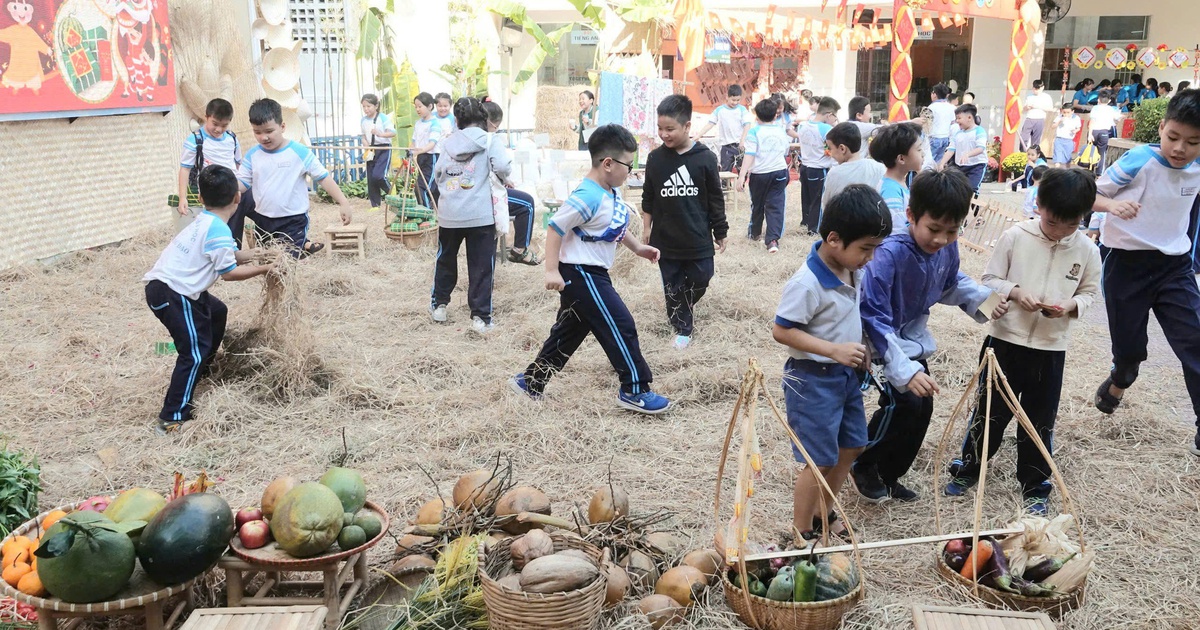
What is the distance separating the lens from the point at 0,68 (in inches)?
321

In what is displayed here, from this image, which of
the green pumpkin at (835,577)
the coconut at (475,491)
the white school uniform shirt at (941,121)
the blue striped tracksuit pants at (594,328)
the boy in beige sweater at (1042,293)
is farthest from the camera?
the white school uniform shirt at (941,121)

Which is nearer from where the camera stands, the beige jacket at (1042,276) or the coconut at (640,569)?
the coconut at (640,569)

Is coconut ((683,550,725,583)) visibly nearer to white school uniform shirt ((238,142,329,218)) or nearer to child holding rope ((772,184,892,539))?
child holding rope ((772,184,892,539))

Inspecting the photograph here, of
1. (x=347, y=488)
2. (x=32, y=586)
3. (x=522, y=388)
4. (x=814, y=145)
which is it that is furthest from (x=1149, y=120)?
(x=32, y=586)

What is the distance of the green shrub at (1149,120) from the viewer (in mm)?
11570

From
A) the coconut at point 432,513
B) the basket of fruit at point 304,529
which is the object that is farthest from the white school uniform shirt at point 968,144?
the basket of fruit at point 304,529

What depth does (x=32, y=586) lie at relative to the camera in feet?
8.65

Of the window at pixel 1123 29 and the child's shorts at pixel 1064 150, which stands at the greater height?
the window at pixel 1123 29

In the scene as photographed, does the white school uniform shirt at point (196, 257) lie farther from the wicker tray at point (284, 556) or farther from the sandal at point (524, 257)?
the sandal at point (524, 257)

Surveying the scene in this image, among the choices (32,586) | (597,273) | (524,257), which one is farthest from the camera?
(524,257)

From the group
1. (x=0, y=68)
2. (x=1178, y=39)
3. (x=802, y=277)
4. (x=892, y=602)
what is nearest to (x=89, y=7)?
(x=0, y=68)

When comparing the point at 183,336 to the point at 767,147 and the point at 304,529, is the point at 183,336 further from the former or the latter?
the point at 767,147

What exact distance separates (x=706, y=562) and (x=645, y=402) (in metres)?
1.99

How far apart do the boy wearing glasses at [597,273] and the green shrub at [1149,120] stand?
9.51m
